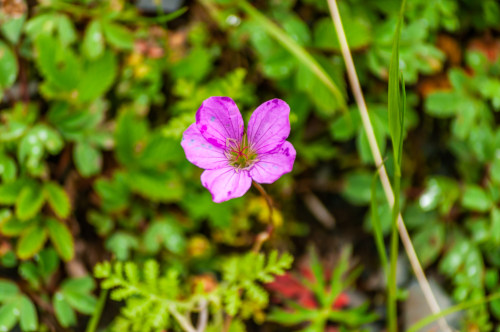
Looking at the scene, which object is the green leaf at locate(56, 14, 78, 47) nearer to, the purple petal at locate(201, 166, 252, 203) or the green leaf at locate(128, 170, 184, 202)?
the green leaf at locate(128, 170, 184, 202)

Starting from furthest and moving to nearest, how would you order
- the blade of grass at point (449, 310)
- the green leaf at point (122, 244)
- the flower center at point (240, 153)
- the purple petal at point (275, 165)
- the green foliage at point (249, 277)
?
the green leaf at point (122, 244) < the blade of grass at point (449, 310) < the green foliage at point (249, 277) < the flower center at point (240, 153) < the purple petal at point (275, 165)

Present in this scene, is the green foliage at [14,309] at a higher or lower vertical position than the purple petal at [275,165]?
lower

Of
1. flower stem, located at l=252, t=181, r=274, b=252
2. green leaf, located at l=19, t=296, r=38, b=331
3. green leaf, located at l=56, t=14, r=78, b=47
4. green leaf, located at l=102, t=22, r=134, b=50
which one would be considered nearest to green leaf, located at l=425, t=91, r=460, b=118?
flower stem, located at l=252, t=181, r=274, b=252

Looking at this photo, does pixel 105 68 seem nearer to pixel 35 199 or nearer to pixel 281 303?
pixel 35 199

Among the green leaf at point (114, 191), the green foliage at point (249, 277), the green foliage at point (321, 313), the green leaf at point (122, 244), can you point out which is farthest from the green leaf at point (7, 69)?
the green foliage at point (321, 313)

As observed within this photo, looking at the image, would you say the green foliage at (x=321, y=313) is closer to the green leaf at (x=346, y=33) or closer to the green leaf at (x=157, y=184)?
the green leaf at (x=157, y=184)

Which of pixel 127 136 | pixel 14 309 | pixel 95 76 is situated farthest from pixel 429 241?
pixel 14 309

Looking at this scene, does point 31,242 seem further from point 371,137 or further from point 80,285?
point 371,137

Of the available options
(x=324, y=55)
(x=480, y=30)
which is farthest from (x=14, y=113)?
(x=480, y=30)
